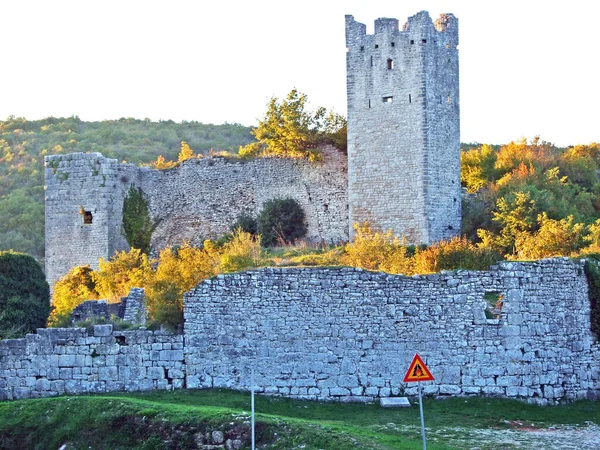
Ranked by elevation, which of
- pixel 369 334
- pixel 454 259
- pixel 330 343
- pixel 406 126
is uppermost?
pixel 406 126

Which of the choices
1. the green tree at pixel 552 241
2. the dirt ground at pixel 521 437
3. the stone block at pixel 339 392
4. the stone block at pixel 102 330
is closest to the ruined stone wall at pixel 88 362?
the stone block at pixel 102 330

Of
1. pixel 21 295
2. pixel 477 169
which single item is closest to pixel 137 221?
pixel 477 169

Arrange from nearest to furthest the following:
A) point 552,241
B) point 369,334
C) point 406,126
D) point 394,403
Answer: point 394,403 < point 369,334 < point 552,241 < point 406,126

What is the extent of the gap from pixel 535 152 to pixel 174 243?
1315cm

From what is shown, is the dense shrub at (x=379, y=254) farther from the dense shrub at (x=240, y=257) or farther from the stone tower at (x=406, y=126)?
the dense shrub at (x=240, y=257)

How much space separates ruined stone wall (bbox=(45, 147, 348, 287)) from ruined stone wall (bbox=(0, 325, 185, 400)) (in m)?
14.2

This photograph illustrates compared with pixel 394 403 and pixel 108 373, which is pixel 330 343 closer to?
pixel 394 403

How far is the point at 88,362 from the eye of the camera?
74.6 feet

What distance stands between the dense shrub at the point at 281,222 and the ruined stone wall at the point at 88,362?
14081 millimetres

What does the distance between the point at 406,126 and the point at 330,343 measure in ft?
41.4

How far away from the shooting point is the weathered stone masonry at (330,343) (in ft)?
73.4

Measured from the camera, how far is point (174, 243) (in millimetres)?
38656

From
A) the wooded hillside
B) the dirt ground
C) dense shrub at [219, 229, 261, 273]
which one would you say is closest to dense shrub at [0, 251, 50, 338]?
dense shrub at [219, 229, 261, 273]

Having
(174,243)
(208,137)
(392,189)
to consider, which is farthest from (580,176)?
(208,137)
